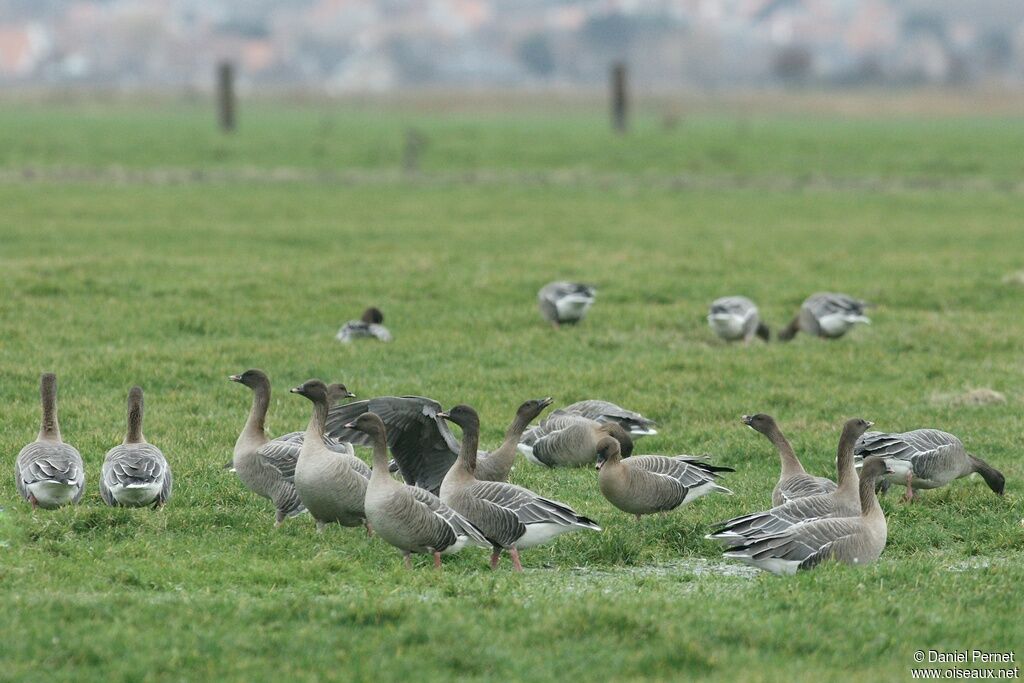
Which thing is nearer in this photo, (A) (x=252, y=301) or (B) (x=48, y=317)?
(B) (x=48, y=317)

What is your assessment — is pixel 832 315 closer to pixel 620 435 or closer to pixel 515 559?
pixel 620 435

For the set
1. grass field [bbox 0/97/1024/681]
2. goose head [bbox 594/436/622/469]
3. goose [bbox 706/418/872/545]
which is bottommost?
grass field [bbox 0/97/1024/681]

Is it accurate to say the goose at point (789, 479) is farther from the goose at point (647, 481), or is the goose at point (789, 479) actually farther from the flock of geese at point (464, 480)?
the goose at point (647, 481)

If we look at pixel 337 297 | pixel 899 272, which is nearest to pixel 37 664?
pixel 337 297

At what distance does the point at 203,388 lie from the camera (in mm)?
14516

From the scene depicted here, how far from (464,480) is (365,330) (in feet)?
23.9

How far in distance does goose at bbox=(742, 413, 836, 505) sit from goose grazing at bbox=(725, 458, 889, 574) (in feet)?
1.94

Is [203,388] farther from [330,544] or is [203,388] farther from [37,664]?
[37,664]

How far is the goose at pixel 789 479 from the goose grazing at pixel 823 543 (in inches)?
23.3

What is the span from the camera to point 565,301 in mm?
17828

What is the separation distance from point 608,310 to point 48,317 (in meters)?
7.49

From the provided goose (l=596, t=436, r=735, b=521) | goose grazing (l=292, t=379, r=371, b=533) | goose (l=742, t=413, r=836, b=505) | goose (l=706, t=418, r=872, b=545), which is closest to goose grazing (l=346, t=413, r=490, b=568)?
goose grazing (l=292, t=379, r=371, b=533)

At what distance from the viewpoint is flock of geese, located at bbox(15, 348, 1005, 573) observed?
9.26 m

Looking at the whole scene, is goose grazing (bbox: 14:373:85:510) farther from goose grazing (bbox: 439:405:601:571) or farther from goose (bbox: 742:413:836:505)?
goose (bbox: 742:413:836:505)
